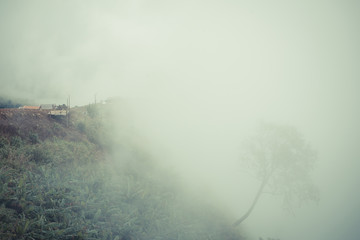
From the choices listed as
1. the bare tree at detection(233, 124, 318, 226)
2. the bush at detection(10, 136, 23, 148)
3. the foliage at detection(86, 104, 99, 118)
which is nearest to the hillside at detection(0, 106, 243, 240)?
the bush at detection(10, 136, 23, 148)

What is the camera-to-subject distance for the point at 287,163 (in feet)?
45.0

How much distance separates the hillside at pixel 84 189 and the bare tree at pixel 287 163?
5552 mm

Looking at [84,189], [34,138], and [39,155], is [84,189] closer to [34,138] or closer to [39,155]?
[39,155]

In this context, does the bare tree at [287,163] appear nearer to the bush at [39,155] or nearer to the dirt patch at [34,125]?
the bush at [39,155]

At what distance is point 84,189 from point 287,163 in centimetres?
1503

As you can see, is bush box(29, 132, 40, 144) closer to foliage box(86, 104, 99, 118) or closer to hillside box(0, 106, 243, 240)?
hillside box(0, 106, 243, 240)

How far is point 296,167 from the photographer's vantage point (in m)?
13.7

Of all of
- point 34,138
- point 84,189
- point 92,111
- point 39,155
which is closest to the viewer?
point 84,189

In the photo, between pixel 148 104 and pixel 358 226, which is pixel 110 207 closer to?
pixel 148 104

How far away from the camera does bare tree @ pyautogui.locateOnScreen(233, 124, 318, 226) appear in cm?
1363

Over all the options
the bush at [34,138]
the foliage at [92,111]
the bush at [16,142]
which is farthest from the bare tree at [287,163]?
the bush at [16,142]

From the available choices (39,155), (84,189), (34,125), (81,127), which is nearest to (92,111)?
(81,127)

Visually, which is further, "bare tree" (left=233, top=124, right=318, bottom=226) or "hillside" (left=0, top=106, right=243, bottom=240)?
"bare tree" (left=233, top=124, right=318, bottom=226)

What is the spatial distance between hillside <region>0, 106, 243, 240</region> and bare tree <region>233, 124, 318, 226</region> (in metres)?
5.55
